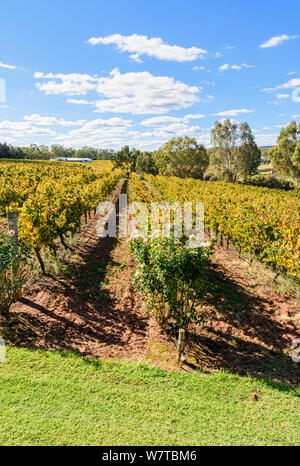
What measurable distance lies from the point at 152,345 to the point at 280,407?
8.30 ft

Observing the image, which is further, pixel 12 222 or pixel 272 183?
pixel 272 183

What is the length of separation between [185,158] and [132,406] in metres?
54.5

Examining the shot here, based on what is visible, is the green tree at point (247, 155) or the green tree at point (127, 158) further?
the green tree at point (127, 158)

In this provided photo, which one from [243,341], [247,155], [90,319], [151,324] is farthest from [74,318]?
[247,155]

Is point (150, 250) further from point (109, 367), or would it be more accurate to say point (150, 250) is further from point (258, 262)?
point (258, 262)

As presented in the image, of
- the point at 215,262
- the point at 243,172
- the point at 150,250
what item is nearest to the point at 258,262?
the point at 215,262

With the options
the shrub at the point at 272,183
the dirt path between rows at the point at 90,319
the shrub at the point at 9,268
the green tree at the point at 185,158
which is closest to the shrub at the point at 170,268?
the dirt path between rows at the point at 90,319

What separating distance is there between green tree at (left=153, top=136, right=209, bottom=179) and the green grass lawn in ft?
173

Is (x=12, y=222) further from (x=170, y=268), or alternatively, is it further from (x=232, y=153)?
(x=232, y=153)

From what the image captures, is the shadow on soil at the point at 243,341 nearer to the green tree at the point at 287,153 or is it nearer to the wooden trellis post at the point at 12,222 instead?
the wooden trellis post at the point at 12,222

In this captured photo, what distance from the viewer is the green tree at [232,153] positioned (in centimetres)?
4659

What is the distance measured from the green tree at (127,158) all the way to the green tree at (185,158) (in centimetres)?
2941

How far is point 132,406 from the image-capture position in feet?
12.6

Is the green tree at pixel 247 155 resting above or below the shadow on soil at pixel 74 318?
above
